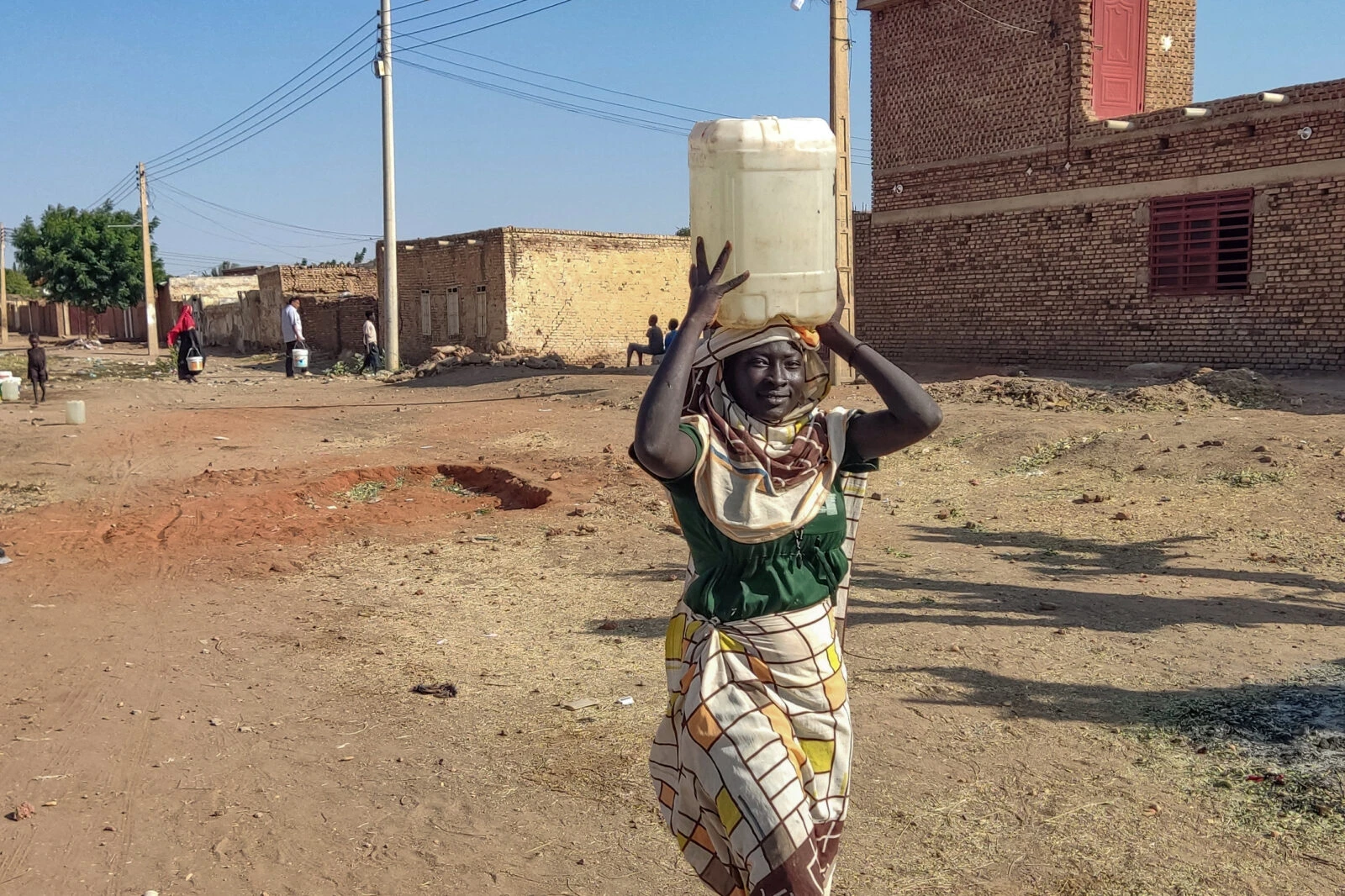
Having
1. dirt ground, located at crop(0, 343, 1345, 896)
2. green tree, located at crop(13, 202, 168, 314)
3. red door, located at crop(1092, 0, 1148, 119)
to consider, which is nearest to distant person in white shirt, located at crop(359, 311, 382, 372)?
dirt ground, located at crop(0, 343, 1345, 896)

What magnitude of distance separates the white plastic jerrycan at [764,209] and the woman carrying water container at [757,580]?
38 mm

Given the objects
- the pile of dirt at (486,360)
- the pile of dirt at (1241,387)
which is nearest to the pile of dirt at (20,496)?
the pile of dirt at (486,360)

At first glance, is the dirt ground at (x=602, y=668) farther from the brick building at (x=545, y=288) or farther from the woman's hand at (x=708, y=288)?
the brick building at (x=545, y=288)

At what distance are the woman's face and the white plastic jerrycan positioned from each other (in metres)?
0.07

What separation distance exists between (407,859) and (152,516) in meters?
6.86

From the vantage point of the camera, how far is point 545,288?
26.9m

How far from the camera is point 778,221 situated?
99.2 inches

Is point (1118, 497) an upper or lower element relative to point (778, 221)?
lower

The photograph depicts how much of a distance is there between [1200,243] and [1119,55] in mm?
3968

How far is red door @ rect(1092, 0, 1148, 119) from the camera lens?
17141 mm

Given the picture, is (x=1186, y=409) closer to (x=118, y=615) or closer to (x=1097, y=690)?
(x=1097, y=690)

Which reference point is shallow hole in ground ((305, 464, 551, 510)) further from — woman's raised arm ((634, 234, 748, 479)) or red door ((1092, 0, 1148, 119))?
red door ((1092, 0, 1148, 119))

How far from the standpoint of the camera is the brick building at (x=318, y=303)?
31984 mm

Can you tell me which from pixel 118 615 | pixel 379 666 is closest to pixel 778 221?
pixel 379 666
